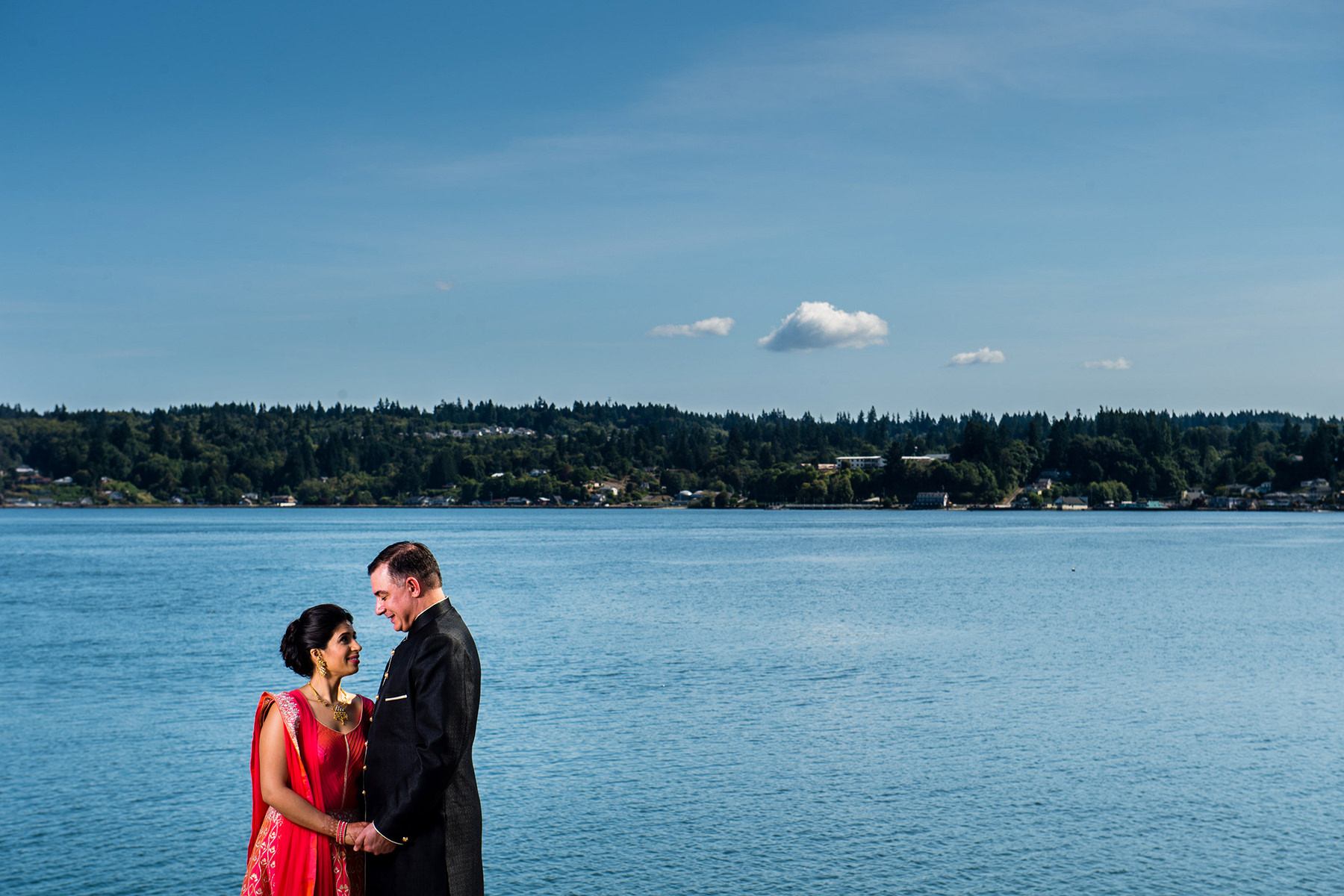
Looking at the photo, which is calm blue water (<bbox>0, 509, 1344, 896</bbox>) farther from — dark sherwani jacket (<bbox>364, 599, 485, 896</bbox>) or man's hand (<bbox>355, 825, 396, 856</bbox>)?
man's hand (<bbox>355, 825, 396, 856</bbox>)

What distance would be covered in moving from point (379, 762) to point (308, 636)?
71 centimetres

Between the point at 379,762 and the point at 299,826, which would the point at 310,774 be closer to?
the point at 299,826

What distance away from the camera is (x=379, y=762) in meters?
5.41

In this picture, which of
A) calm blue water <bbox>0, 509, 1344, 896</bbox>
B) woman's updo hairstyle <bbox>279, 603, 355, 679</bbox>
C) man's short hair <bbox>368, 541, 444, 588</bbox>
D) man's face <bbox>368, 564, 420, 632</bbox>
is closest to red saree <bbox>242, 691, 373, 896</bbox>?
woman's updo hairstyle <bbox>279, 603, 355, 679</bbox>

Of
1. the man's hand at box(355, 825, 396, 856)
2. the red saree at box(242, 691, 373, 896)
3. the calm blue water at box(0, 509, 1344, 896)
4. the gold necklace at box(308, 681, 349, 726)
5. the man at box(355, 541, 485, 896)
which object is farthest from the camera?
the calm blue water at box(0, 509, 1344, 896)

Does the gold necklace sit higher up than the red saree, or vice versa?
the gold necklace

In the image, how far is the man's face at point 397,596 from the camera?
539 centimetres

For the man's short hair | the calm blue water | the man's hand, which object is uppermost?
the man's short hair

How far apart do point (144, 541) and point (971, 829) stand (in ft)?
399

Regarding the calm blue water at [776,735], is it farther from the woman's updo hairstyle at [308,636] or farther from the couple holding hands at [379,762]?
Result: the woman's updo hairstyle at [308,636]

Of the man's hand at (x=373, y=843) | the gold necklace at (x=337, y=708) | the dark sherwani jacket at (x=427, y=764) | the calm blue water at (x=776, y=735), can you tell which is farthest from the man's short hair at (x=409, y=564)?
the calm blue water at (x=776, y=735)

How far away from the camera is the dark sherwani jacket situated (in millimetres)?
5246

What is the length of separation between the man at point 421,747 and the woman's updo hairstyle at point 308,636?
0.91ft

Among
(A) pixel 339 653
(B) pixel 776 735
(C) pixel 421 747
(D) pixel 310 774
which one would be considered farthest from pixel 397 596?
(B) pixel 776 735
